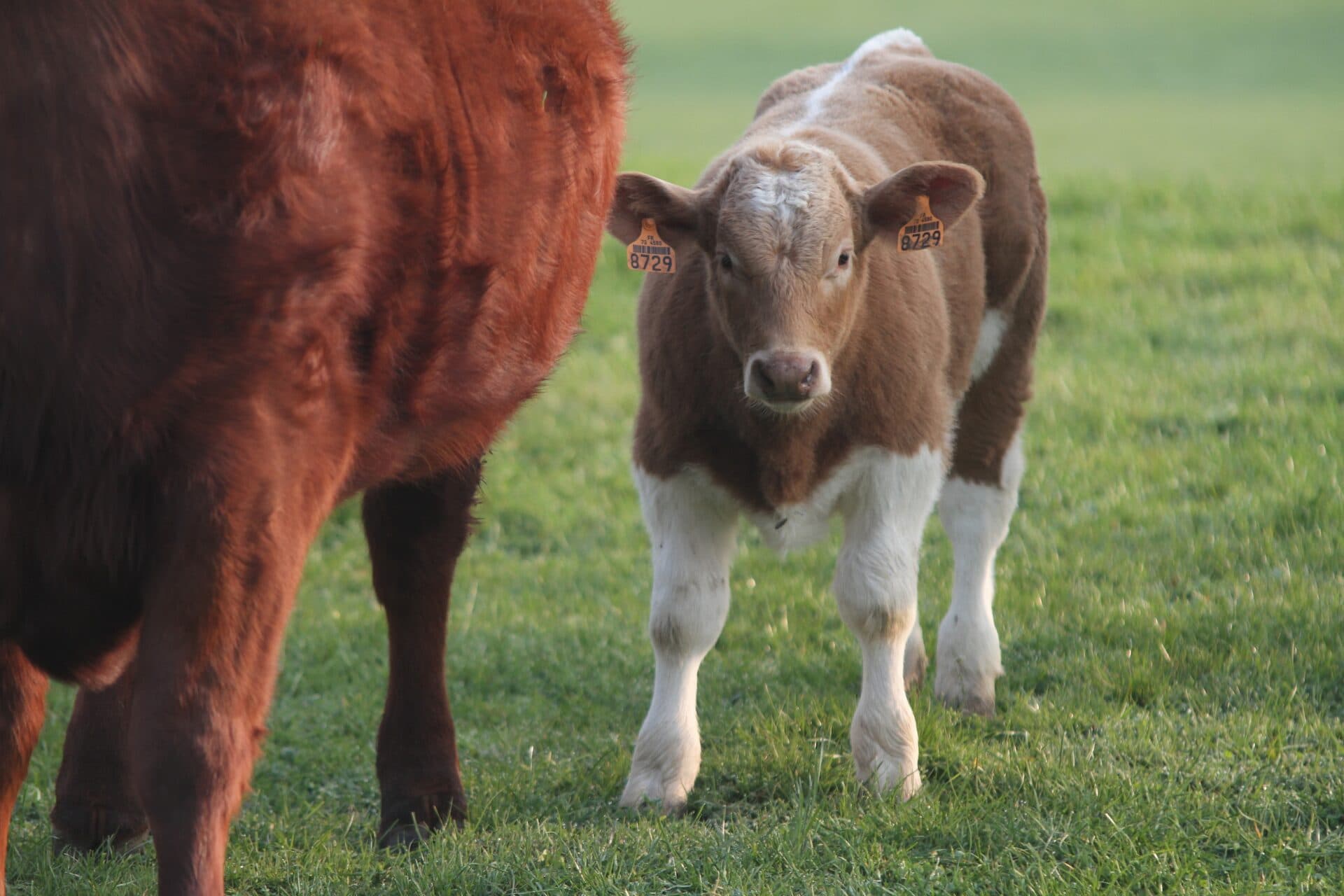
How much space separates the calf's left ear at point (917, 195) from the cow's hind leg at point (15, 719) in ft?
8.40

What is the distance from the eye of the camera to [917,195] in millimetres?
4551

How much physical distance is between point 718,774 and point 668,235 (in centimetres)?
158

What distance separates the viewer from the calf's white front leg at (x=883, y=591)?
444 centimetres

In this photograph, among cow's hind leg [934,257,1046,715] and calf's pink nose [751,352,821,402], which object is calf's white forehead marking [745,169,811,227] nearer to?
calf's pink nose [751,352,821,402]

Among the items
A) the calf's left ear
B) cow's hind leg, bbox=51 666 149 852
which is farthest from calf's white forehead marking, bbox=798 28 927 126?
cow's hind leg, bbox=51 666 149 852

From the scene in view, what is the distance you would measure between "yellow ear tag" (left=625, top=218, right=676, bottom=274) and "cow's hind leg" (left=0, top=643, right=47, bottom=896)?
2101mm

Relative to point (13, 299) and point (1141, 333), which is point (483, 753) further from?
point (1141, 333)

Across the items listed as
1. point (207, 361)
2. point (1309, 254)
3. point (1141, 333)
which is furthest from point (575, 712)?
point (1309, 254)

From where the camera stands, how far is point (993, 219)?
549 cm

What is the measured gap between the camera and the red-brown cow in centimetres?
239

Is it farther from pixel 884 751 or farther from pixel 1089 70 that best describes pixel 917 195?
pixel 1089 70

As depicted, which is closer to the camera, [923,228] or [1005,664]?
[923,228]

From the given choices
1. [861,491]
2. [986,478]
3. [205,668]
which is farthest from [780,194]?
[205,668]

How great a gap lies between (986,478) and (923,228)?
1293mm
